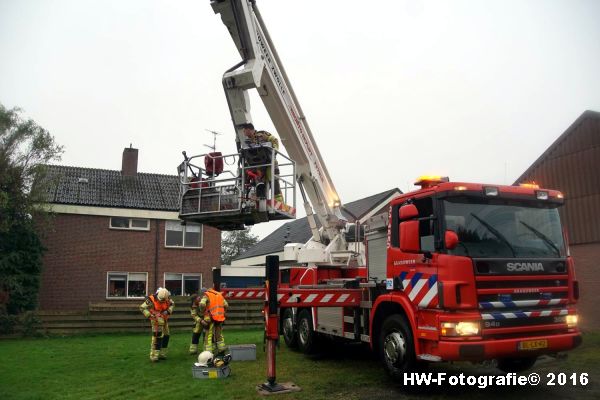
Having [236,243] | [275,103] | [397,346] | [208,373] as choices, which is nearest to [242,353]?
[208,373]

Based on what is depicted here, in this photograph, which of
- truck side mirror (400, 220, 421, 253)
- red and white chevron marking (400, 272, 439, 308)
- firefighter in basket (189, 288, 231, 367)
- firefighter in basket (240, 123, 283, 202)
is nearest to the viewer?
red and white chevron marking (400, 272, 439, 308)

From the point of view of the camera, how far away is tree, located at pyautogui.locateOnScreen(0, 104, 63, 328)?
1666 centimetres

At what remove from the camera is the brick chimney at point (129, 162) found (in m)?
24.3

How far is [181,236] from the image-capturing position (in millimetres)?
22719

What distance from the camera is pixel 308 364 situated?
9398 millimetres

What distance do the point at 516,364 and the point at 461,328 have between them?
7.14 ft

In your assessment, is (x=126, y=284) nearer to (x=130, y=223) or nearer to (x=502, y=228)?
(x=130, y=223)

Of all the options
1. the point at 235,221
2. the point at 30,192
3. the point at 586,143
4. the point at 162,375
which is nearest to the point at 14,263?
the point at 30,192

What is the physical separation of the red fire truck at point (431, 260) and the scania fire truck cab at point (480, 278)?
1 centimetres

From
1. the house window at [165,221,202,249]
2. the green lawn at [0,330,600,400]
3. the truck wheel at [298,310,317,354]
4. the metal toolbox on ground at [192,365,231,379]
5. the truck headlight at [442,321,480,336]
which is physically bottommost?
the green lawn at [0,330,600,400]

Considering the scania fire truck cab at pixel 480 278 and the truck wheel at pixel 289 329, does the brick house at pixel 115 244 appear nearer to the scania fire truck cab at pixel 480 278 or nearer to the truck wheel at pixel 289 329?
the truck wheel at pixel 289 329

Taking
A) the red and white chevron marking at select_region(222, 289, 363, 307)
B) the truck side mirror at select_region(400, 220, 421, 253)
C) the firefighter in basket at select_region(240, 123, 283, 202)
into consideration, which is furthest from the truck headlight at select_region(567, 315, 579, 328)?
the firefighter in basket at select_region(240, 123, 283, 202)

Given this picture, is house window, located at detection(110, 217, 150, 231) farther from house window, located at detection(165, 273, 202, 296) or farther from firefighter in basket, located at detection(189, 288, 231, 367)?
firefighter in basket, located at detection(189, 288, 231, 367)

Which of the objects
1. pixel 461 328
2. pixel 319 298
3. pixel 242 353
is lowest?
pixel 242 353
